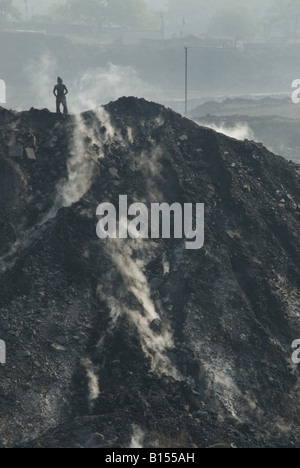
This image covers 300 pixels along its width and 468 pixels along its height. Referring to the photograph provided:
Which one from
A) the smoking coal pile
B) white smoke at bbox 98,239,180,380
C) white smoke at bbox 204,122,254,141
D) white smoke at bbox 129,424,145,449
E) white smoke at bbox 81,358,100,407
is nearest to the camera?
white smoke at bbox 129,424,145,449

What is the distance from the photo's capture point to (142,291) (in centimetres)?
1410

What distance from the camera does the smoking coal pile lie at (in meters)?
12.1

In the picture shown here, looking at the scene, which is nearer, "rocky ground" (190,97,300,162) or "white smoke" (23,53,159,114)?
"rocky ground" (190,97,300,162)

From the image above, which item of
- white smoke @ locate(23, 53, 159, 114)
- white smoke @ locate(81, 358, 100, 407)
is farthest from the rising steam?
white smoke @ locate(81, 358, 100, 407)

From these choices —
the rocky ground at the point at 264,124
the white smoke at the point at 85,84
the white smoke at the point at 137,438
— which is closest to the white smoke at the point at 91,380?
the white smoke at the point at 137,438

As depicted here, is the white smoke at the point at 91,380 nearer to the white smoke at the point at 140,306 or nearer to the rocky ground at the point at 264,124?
the white smoke at the point at 140,306

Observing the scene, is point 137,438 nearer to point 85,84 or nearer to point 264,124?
point 264,124

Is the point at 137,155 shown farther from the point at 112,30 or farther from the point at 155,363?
the point at 112,30

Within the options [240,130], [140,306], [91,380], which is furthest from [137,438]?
[240,130]

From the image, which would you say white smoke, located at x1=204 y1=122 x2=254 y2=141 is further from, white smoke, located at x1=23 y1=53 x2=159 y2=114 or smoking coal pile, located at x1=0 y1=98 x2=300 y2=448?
smoking coal pile, located at x1=0 y1=98 x2=300 y2=448

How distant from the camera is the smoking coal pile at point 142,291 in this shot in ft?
39.6

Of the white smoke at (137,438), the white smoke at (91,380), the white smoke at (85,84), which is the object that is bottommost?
the white smoke at (137,438)

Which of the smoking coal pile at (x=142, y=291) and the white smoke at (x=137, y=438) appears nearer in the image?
the white smoke at (x=137, y=438)

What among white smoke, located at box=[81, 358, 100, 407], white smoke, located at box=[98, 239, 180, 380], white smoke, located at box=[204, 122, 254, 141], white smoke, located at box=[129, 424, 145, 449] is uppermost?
white smoke, located at box=[204, 122, 254, 141]
